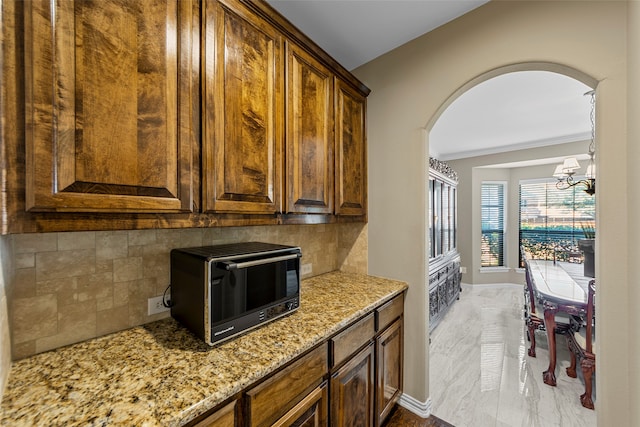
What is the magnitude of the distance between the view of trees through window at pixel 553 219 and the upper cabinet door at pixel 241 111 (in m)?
5.87

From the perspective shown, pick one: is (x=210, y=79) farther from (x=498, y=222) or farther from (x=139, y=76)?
(x=498, y=222)

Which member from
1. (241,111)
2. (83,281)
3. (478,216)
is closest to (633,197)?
(241,111)

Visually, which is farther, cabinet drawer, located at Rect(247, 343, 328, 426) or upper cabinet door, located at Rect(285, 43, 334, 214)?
upper cabinet door, located at Rect(285, 43, 334, 214)

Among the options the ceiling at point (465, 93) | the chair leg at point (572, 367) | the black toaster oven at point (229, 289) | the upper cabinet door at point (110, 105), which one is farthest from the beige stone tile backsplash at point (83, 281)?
the chair leg at point (572, 367)

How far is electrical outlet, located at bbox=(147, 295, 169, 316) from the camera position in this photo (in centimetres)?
Result: 125

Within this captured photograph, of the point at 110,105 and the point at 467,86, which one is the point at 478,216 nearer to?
the point at 467,86

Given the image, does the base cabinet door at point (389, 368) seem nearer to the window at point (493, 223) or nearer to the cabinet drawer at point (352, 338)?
the cabinet drawer at point (352, 338)

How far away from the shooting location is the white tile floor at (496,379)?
76.6 inches

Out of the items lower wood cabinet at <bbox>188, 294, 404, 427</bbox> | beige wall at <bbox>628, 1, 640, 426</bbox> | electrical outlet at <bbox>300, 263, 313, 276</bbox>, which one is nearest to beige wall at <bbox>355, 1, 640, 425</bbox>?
beige wall at <bbox>628, 1, 640, 426</bbox>

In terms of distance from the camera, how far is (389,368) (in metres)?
1.76

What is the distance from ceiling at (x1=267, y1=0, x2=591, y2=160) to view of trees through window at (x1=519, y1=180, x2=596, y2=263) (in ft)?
3.96

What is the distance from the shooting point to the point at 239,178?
1.21m

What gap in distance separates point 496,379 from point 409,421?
1160mm

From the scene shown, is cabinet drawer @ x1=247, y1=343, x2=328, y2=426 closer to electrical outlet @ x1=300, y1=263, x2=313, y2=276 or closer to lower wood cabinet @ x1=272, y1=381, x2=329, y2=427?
lower wood cabinet @ x1=272, y1=381, x2=329, y2=427
